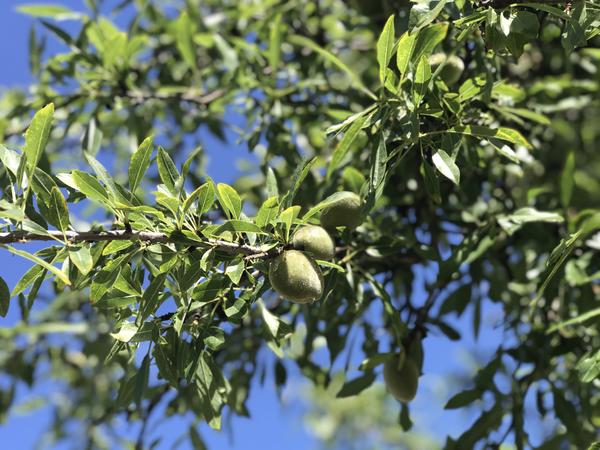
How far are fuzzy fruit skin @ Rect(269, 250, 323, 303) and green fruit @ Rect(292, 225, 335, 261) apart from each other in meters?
0.03

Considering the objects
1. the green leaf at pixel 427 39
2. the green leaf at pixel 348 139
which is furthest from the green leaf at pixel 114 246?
the green leaf at pixel 427 39

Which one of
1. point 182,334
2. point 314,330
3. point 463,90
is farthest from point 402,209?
point 182,334

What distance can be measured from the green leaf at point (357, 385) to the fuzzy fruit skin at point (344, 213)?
1.74 feet

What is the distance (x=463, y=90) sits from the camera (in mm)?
1425

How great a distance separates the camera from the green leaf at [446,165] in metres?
1.26

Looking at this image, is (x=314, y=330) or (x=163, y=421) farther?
(x=163, y=421)

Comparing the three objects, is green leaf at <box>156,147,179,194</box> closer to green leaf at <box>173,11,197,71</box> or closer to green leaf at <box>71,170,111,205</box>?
green leaf at <box>71,170,111,205</box>

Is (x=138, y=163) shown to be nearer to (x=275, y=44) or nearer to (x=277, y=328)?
(x=277, y=328)

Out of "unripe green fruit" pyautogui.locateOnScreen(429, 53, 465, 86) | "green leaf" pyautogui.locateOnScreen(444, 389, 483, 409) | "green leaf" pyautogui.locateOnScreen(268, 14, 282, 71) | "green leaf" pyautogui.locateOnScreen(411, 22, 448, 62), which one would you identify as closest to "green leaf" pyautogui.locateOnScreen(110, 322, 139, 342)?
"green leaf" pyautogui.locateOnScreen(411, 22, 448, 62)

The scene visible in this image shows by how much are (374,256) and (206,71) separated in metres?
1.12

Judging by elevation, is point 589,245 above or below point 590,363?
below

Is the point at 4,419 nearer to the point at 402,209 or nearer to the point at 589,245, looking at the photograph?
the point at 402,209

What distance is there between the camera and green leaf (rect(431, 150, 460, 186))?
4.15 ft

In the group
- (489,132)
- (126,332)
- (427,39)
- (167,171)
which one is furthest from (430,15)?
(126,332)
